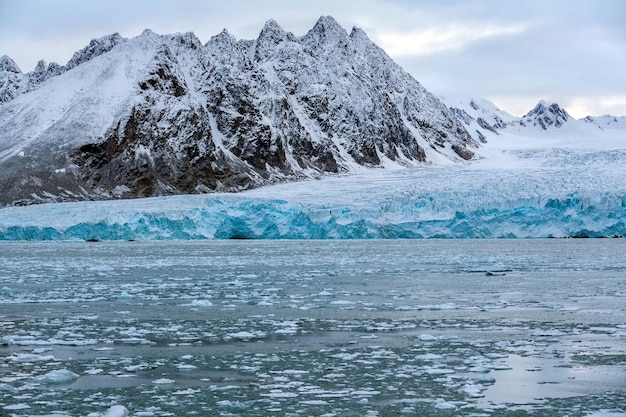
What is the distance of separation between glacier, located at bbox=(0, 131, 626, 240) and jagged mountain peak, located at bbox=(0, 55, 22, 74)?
132 m

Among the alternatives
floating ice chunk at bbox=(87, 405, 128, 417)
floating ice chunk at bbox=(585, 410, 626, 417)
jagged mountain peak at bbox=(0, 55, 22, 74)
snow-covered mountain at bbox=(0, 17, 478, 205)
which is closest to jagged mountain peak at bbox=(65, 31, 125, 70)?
snow-covered mountain at bbox=(0, 17, 478, 205)

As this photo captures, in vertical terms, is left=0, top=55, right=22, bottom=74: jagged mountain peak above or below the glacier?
above

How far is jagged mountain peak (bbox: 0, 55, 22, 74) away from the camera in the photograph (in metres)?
191

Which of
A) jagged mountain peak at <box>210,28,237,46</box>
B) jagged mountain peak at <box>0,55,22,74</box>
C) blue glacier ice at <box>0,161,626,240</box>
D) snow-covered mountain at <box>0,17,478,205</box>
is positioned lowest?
blue glacier ice at <box>0,161,626,240</box>

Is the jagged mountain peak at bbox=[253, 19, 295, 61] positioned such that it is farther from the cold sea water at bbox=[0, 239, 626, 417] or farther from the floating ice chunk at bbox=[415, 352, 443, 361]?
the floating ice chunk at bbox=[415, 352, 443, 361]

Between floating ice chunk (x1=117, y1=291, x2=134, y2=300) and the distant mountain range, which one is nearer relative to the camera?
floating ice chunk (x1=117, y1=291, x2=134, y2=300)

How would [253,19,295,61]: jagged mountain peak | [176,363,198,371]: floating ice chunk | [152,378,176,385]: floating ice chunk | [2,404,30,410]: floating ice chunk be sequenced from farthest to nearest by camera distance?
[253,19,295,61]: jagged mountain peak → [176,363,198,371]: floating ice chunk → [152,378,176,385]: floating ice chunk → [2,404,30,410]: floating ice chunk

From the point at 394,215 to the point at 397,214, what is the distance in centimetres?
24

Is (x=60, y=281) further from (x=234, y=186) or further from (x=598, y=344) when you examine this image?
(x=234, y=186)

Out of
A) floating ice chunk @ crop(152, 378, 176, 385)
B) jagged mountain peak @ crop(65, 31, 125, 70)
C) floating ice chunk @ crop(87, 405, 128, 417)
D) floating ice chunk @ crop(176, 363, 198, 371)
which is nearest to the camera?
floating ice chunk @ crop(87, 405, 128, 417)

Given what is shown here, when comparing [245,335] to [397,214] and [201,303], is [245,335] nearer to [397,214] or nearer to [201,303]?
[201,303]

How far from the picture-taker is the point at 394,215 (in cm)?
6025

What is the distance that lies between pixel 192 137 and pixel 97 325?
12223 cm

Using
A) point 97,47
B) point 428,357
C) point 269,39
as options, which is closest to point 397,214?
point 428,357
